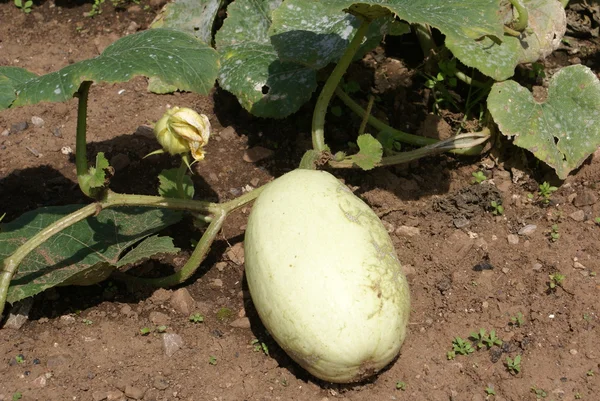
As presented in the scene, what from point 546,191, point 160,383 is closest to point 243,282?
point 160,383

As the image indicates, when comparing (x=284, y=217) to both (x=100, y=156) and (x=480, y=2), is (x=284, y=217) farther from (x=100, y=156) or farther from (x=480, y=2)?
(x=480, y=2)

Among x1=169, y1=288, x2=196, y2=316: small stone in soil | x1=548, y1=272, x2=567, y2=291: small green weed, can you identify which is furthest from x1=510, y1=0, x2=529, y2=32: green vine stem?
x1=169, y1=288, x2=196, y2=316: small stone in soil

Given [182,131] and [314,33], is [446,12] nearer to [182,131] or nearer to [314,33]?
[314,33]

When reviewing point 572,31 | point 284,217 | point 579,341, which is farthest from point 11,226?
point 572,31

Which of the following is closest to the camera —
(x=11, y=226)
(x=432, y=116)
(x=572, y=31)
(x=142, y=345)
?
(x=142, y=345)

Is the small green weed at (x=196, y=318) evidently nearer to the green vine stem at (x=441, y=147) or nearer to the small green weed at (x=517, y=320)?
the green vine stem at (x=441, y=147)

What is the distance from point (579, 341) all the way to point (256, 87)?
1.72 m

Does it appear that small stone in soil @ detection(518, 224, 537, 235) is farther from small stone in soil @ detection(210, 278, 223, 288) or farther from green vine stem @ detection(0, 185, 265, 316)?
small stone in soil @ detection(210, 278, 223, 288)

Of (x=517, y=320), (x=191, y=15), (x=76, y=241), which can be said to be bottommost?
(x=517, y=320)

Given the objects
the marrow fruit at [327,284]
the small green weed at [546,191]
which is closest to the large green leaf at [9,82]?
the marrow fruit at [327,284]

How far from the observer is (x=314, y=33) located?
341 cm

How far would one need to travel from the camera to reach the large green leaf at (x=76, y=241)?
2.81 meters

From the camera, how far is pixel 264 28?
381 cm

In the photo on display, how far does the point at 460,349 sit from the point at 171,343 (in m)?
1.05
